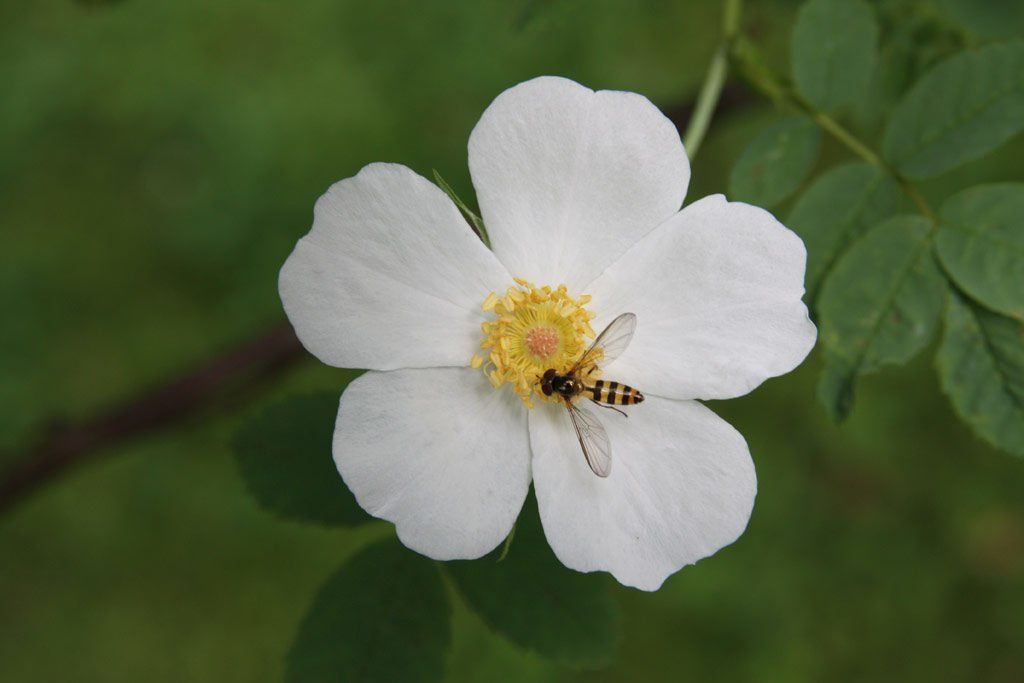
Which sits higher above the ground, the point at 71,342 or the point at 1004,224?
the point at 1004,224

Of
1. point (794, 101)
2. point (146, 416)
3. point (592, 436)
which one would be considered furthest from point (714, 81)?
point (146, 416)

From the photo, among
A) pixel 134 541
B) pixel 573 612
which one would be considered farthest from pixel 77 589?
pixel 573 612

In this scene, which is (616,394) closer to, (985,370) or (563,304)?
(563,304)

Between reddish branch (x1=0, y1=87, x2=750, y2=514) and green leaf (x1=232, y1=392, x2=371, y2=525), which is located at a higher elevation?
green leaf (x1=232, y1=392, x2=371, y2=525)

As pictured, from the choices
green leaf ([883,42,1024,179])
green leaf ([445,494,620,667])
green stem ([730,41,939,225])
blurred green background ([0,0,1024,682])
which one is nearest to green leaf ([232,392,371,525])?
green leaf ([445,494,620,667])

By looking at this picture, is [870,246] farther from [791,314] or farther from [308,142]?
[308,142]

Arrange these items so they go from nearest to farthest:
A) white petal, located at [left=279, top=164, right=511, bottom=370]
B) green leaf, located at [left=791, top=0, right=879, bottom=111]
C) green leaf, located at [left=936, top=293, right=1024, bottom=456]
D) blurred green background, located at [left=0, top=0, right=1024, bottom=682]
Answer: white petal, located at [left=279, top=164, right=511, bottom=370], green leaf, located at [left=936, top=293, right=1024, bottom=456], green leaf, located at [left=791, top=0, right=879, bottom=111], blurred green background, located at [left=0, top=0, right=1024, bottom=682]

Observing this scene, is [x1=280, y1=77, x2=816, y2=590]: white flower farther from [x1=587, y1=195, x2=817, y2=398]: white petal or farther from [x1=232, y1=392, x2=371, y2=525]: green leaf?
[x1=232, y1=392, x2=371, y2=525]: green leaf
